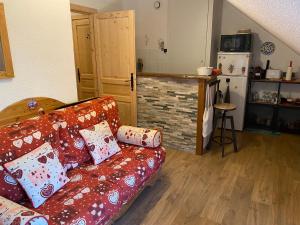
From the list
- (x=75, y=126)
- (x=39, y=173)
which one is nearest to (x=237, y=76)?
(x=75, y=126)

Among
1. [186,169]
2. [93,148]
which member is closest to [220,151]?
[186,169]

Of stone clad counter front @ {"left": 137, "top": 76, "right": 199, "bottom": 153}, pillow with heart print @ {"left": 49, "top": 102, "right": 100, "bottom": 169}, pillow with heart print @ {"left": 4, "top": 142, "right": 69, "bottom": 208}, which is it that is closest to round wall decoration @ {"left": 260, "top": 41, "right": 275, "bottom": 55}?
stone clad counter front @ {"left": 137, "top": 76, "right": 199, "bottom": 153}

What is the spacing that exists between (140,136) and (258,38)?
3161mm

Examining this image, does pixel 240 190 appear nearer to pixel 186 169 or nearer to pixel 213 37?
pixel 186 169

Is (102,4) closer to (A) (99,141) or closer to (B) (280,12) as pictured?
(A) (99,141)

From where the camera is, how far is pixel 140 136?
98.3 inches

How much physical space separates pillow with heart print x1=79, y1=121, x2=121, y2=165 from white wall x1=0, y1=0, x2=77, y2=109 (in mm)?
604

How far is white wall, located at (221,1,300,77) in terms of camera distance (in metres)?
4.09

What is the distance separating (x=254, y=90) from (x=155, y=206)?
3.22 metres

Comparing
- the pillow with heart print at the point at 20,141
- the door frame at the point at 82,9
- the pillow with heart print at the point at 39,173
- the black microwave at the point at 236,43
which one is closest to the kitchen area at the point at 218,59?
the black microwave at the point at 236,43

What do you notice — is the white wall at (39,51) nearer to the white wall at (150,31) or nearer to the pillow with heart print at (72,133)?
the pillow with heart print at (72,133)

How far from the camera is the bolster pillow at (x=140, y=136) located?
8.02 ft

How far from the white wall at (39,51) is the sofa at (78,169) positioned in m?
0.32

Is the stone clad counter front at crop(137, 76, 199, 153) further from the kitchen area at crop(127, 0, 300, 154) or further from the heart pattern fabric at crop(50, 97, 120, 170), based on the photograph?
the heart pattern fabric at crop(50, 97, 120, 170)
